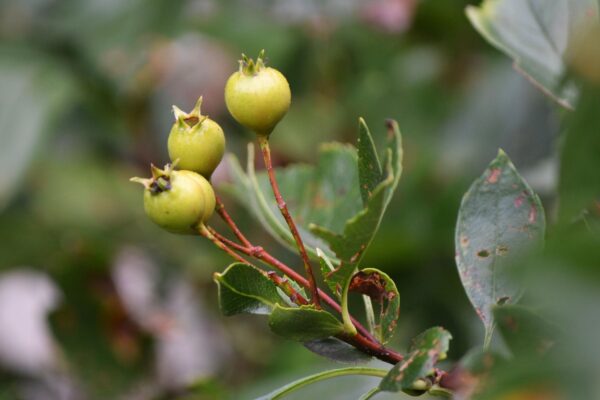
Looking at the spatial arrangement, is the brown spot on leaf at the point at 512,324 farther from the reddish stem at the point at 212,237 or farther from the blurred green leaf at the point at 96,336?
the blurred green leaf at the point at 96,336

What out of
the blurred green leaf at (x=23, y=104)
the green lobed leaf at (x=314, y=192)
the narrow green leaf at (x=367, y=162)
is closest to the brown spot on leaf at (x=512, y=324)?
the narrow green leaf at (x=367, y=162)

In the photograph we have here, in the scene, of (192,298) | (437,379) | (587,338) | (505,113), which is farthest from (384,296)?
(192,298)

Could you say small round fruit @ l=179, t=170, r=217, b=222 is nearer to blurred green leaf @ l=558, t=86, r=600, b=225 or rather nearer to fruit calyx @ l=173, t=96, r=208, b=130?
fruit calyx @ l=173, t=96, r=208, b=130

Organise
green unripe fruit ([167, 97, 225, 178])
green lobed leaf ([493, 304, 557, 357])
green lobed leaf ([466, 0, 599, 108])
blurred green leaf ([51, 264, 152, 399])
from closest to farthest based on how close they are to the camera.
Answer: green lobed leaf ([493, 304, 557, 357]), green unripe fruit ([167, 97, 225, 178]), green lobed leaf ([466, 0, 599, 108]), blurred green leaf ([51, 264, 152, 399])

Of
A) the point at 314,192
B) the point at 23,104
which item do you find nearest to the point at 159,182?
the point at 314,192

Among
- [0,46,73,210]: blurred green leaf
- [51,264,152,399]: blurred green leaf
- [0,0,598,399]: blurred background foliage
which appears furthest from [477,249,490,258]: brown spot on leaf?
[0,46,73,210]: blurred green leaf

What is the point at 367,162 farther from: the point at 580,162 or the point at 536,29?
the point at 536,29
